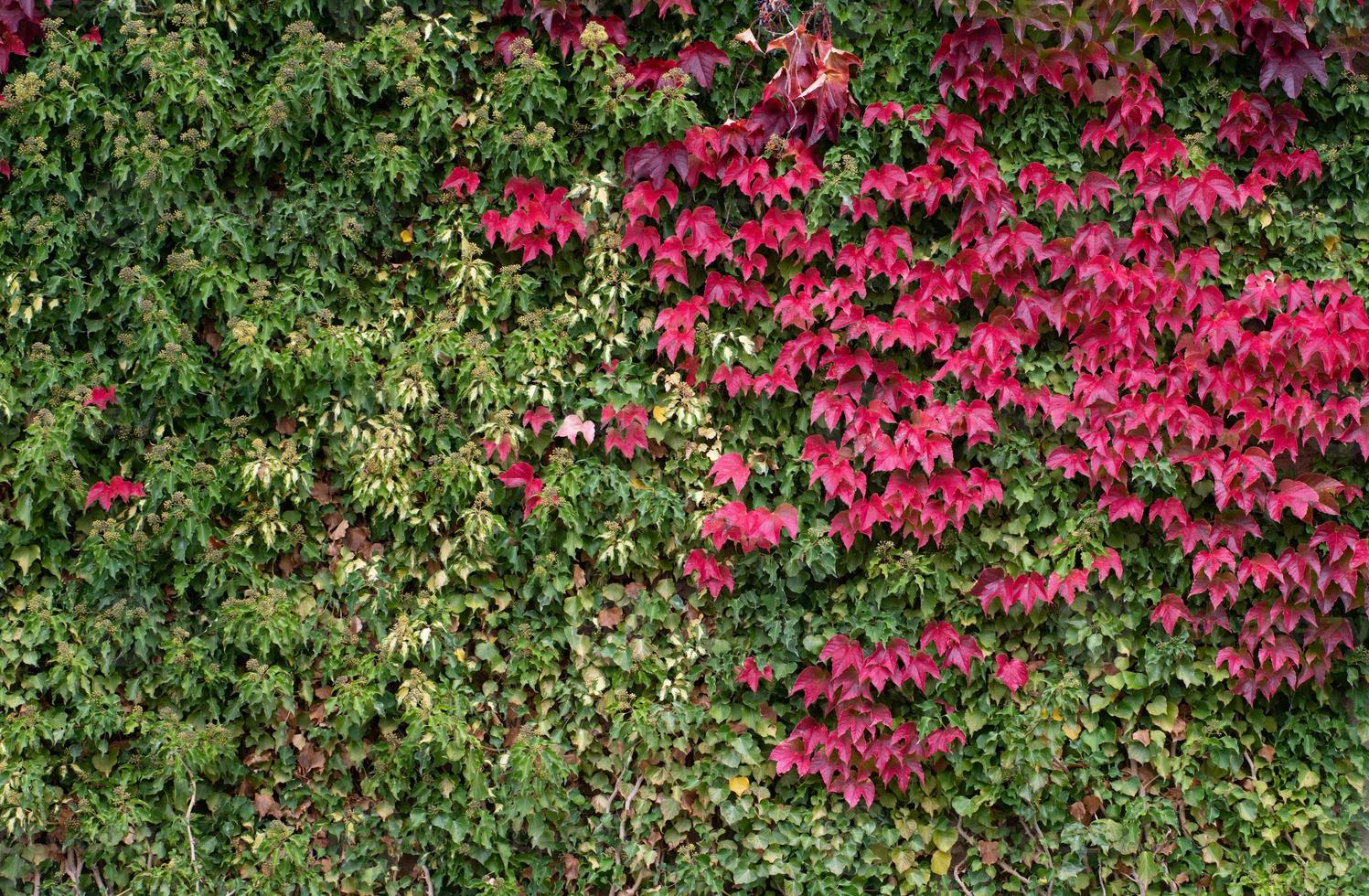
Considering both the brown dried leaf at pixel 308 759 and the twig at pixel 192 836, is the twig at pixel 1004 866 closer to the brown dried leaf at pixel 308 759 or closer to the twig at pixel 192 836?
the brown dried leaf at pixel 308 759

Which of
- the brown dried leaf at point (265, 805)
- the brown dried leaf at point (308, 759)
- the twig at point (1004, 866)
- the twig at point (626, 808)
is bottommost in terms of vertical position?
the twig at point (1004, 866)

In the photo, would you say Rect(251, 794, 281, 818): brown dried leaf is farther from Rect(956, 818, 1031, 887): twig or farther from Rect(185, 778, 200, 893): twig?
Rect(956, 818, 1031, 887): twig

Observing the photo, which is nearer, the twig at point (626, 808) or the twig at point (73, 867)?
the twig at point (73, 867)

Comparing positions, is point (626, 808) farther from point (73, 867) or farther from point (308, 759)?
point (73, 867)

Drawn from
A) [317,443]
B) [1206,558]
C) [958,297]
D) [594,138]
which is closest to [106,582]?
[317,443]

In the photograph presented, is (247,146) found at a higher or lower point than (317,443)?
higher

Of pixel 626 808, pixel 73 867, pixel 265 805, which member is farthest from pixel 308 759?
pixel 626 808

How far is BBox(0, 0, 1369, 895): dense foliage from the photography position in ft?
11.6

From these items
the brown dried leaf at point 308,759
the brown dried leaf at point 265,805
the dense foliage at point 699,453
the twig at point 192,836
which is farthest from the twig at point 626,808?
the twig at point 192,836

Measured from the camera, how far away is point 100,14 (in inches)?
144

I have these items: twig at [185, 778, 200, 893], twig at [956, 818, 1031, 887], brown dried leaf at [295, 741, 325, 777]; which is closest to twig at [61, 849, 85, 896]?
twig at [185, 778, 200, 893]

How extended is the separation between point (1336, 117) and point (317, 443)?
3.53 m

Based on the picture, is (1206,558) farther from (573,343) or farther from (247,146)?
(247,146)

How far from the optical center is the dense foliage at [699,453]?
3.54m
